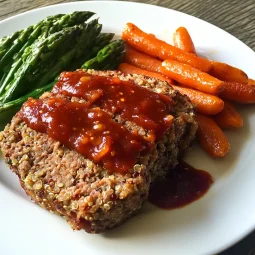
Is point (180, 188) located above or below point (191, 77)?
below

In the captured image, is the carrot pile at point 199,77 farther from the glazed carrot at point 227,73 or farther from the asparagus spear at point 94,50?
the asparagus spear at point 94,50

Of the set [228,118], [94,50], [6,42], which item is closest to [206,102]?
[228,118]

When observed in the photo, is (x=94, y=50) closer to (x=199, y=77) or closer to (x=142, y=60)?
(x=142, y=60)

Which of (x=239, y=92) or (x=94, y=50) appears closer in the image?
(x=239, y=92)

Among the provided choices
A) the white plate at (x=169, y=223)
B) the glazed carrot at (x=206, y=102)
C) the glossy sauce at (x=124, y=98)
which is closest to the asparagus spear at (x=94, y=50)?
the glossy sauce at (x=124, y=98)

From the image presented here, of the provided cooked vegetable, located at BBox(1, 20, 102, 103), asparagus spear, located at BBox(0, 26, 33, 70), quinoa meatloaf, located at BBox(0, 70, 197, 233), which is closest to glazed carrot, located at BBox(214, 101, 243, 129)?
quinoa meatloaf, located at BBox(0, 70, 197, 233)

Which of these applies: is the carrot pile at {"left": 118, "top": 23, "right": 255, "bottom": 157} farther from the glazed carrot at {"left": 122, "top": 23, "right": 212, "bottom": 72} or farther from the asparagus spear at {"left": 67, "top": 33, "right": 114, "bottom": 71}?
the asparagus spear at {"left": 67, "top": 33, "right": 114, "bottom": 71}

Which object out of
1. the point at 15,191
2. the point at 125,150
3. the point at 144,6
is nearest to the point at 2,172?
the point at 15,191

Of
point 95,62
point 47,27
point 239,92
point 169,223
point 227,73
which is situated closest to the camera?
point 169,223
